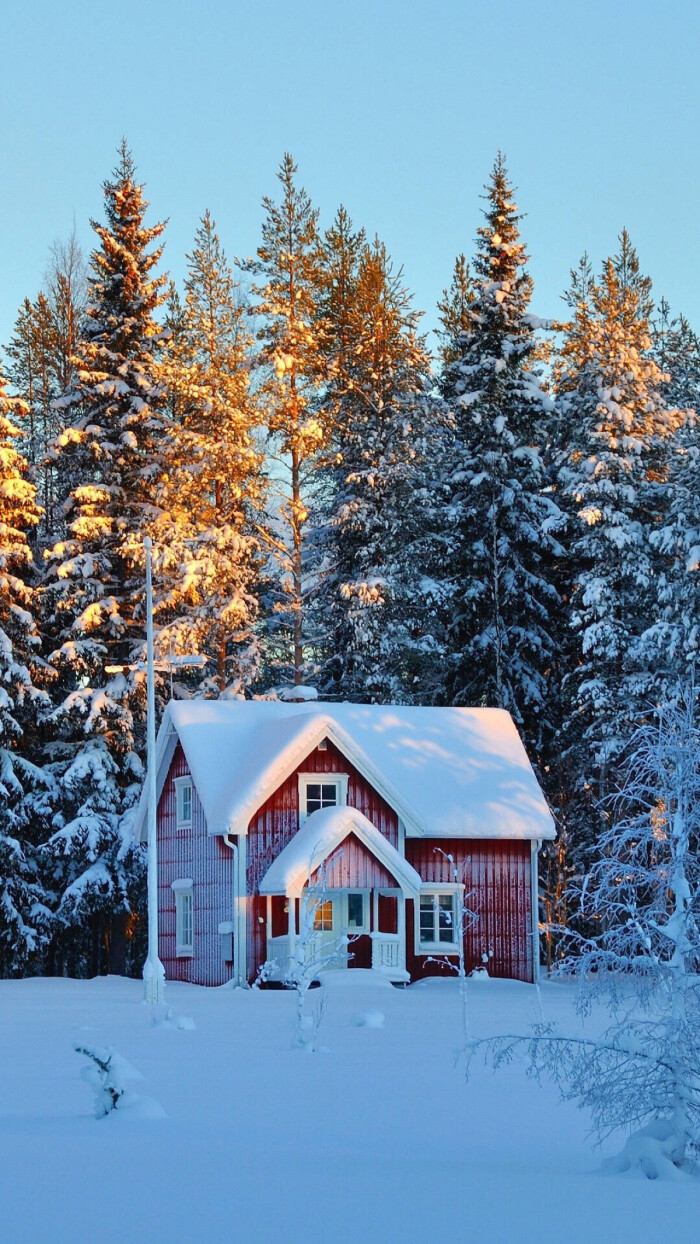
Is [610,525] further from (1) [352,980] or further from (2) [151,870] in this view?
(2) [151,870]

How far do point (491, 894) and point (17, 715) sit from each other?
12.5 metres

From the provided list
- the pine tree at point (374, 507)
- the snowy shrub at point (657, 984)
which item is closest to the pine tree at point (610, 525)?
the pine tree at point (374, 507)

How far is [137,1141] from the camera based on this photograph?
11.7 metres

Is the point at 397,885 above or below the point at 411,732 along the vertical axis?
below

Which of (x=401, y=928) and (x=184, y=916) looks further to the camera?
(x=184, y=916)

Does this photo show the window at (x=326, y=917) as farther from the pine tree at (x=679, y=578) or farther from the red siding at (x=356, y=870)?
the pine tree at (x=679, y=578)

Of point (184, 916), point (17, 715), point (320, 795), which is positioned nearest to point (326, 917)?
point (320, 795)

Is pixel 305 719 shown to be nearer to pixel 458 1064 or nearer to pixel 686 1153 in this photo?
pixel 458 1064

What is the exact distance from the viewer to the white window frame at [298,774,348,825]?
3538cm

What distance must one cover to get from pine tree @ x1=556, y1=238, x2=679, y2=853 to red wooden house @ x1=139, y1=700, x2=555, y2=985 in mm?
2558

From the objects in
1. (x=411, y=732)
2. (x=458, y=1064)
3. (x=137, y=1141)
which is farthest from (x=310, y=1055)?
(x=411, y=732)

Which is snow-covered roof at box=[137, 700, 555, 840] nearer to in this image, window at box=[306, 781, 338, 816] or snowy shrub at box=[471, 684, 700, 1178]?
window at box=[306, 781, 338, 816]

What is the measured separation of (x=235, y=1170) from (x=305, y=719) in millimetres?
24980

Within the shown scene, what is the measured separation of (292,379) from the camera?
1703 inches
